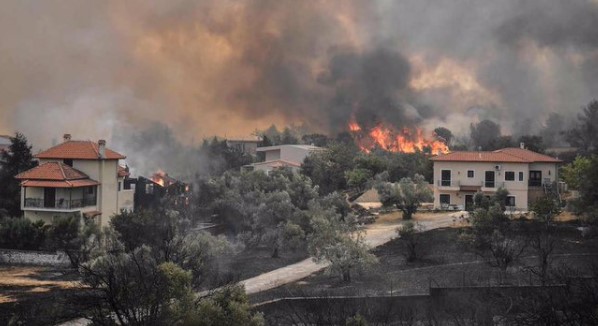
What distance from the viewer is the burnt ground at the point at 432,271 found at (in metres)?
21.8

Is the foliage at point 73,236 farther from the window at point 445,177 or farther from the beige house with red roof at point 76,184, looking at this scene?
the window at point 445,177

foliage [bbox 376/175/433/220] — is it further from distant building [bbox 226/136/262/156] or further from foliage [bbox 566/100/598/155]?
distant building [bbox 226/136/262/156]

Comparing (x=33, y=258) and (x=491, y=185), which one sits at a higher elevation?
(x=491, y=185)

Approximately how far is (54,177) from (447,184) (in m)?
22.5

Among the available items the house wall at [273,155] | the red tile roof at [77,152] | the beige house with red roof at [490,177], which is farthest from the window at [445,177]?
the house wall at [273,155]

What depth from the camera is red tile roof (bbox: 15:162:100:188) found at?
33438 millimetres

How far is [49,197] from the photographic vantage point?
3388 cm

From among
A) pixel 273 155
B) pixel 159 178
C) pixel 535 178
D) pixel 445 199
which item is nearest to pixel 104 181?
pixel 159 178

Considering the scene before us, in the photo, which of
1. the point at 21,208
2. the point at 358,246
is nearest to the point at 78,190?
the point at 21,208

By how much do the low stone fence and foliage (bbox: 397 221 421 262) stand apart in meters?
14.0

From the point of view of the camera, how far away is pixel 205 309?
1293 cm

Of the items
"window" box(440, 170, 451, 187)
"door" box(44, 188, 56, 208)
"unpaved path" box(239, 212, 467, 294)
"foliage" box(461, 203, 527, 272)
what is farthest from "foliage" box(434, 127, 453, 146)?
"door" box(44, 188, 56, 208)

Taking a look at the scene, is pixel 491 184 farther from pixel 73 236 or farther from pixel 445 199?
pixel 73 236

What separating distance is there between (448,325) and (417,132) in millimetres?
53121
